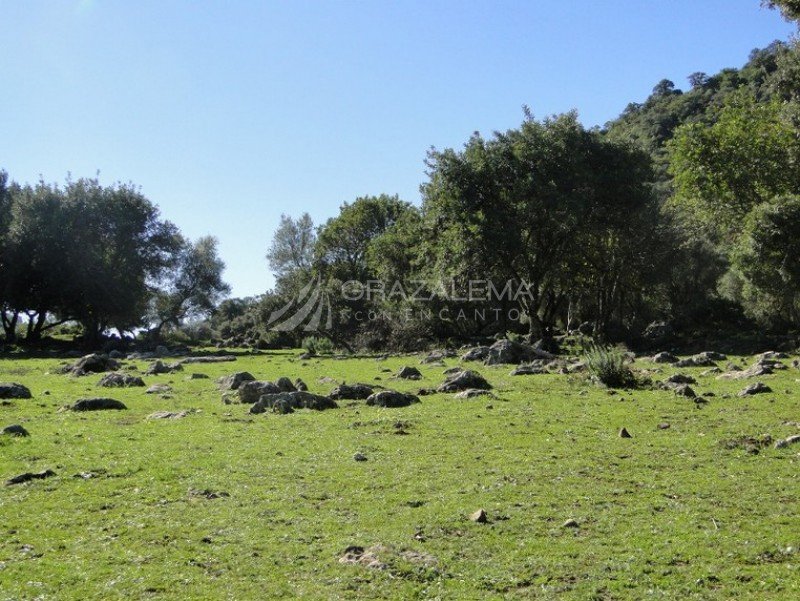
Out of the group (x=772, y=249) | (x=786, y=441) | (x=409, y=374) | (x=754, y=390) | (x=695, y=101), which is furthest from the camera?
(x=695, y=101)

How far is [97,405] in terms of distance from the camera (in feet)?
66.8

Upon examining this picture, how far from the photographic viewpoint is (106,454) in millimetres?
13602

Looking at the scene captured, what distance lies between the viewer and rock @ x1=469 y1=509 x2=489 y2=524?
924cm

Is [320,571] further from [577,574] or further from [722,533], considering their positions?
[722,533]

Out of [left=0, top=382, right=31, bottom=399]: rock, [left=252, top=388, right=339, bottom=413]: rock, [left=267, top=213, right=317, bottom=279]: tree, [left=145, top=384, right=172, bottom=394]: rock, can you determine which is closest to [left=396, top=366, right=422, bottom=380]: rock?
[left=252, top=388, right=339, bottom=413]: rock

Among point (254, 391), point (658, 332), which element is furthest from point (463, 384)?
point (658, 332)

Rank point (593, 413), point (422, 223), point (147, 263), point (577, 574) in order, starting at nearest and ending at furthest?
point (577, 574) → point (593, 413) → point (422, 223) → point (147, 263)

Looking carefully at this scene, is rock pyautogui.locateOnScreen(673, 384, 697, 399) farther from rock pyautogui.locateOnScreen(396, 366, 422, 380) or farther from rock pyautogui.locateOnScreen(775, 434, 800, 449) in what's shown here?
rock pyautogui.locateOnScreen(396, 366, 422, 380)

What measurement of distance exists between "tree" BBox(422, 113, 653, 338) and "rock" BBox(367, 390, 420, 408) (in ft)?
79.0

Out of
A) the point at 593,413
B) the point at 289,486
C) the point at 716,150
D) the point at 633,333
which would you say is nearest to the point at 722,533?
the point at 289,486

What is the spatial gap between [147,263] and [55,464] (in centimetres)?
5902

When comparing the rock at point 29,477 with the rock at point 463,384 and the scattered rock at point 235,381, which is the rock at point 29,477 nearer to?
the scattered rock at point 235,381

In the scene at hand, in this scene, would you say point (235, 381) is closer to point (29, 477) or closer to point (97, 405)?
point (97, 405)

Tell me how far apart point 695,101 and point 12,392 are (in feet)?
352
